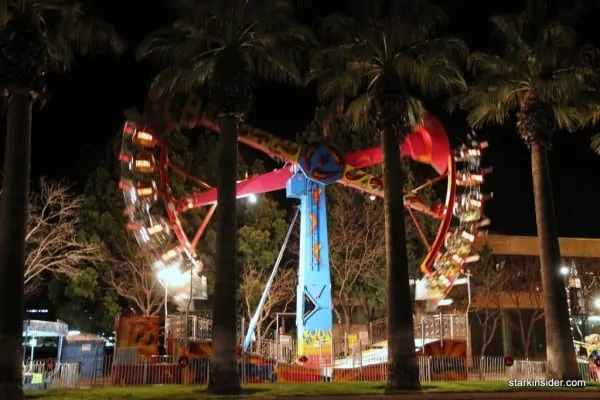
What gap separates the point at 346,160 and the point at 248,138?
5.16 m

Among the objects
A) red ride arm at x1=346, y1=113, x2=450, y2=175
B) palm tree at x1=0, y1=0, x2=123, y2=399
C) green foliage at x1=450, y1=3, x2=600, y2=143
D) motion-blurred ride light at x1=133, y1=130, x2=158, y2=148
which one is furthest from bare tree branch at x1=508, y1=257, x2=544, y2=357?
palm tree at x1=0, y1=0, x2=123, y2=399

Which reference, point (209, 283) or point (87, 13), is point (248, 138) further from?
point (87, 13)

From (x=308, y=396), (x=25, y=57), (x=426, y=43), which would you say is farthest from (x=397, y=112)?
(x=25, y=57)

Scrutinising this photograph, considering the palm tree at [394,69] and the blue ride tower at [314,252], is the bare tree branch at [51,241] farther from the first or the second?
the palm tree at [394,69]

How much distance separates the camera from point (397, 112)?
69.3 ft

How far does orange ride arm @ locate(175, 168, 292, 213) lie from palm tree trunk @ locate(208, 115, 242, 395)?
1251 centimetres

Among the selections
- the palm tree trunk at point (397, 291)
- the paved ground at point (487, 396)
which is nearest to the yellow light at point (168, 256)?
the palm tree trunk at point (397, 291)

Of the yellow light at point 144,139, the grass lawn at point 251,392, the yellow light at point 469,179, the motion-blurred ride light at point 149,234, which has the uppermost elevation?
the yellow light at point 144,139

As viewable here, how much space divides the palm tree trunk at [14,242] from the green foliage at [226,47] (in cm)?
480

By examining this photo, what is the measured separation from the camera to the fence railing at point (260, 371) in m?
22.5

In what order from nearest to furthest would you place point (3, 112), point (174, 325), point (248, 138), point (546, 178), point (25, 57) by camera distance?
point (25, 57) → point (3, 112) → point (546, 178) → point (174, 325) → point (248, 138)

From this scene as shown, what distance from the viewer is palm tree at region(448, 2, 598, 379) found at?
22203 millimetres

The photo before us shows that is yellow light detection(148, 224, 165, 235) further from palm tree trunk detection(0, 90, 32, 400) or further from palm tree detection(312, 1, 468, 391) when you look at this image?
palm tree trunk detection(0, 90, 32, 400)

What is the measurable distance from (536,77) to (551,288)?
7.29 m
